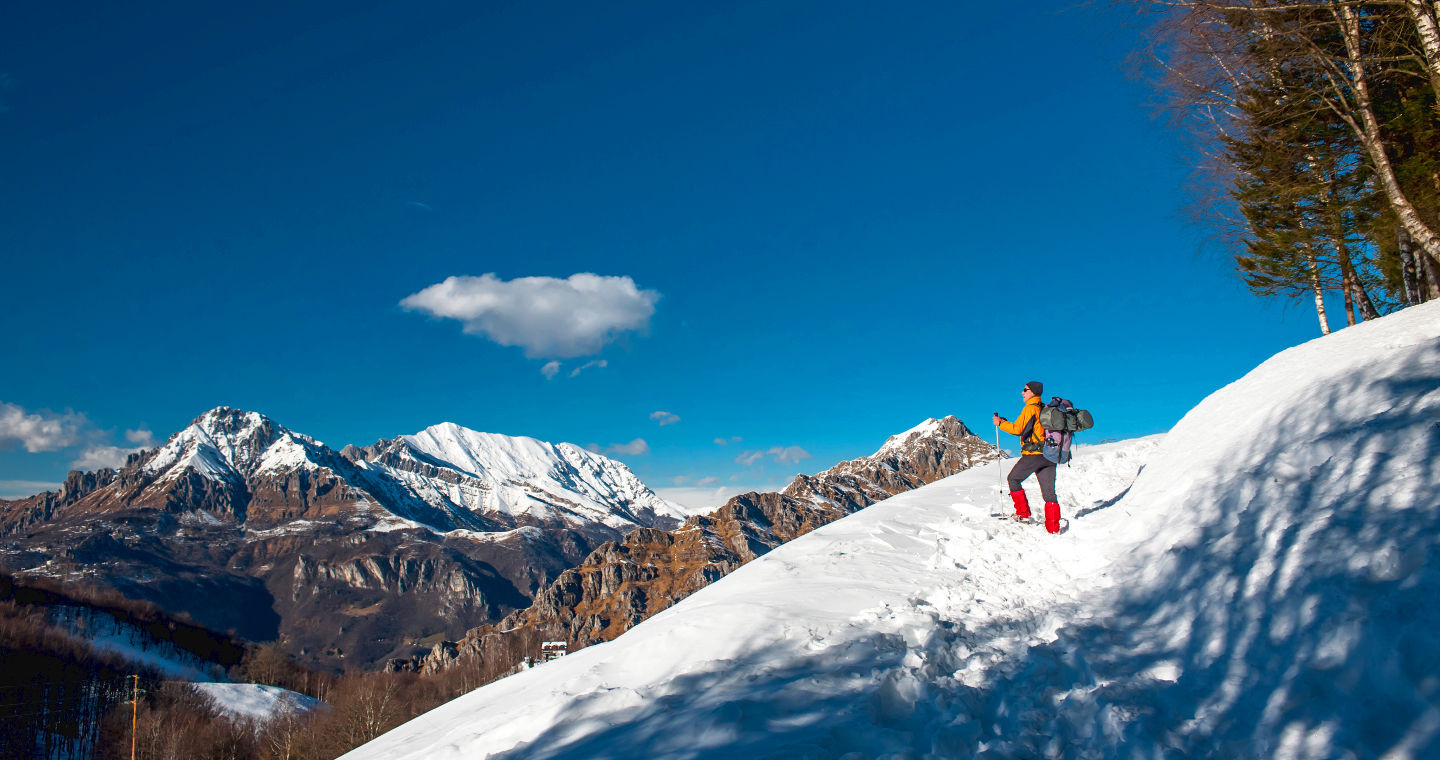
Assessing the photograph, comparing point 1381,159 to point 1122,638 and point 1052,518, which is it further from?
point 1122,638

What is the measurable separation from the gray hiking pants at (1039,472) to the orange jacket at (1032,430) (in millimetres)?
156

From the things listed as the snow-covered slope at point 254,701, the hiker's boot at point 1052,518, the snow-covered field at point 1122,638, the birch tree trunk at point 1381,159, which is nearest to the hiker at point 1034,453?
the hiker's boot at point 1052,518

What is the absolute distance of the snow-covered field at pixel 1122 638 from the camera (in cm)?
498

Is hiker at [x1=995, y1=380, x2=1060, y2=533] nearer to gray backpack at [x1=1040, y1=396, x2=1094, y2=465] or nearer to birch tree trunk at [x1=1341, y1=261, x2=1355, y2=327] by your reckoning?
gray backpack at [x1=1040, y1=396, x2=1094, y2=465]

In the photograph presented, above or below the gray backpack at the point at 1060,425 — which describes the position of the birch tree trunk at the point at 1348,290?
above

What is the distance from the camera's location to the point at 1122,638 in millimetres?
6773

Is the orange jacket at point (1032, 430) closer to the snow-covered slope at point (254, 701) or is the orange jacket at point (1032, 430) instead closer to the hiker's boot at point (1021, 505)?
the hiker's boot at point (1021, 505)

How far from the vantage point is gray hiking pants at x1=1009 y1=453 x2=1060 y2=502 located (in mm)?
12195

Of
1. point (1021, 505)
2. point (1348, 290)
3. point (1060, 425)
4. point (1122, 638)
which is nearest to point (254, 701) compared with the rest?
point (1021, 505)

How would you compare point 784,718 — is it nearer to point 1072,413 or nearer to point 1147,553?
point 1147,553

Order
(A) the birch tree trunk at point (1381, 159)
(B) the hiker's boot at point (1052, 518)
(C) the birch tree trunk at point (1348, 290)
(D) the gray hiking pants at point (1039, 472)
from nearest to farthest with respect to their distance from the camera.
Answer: (B) the hiker's boot at point (1052, 518), (D) the gray hiking pants at point (1039, 472), (A) the birch tree trunk at point (1381, 159), (C) the birch tree trunk at point (1348, 290)

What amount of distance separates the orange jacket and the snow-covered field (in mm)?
1713

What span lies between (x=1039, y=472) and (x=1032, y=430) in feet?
2.62

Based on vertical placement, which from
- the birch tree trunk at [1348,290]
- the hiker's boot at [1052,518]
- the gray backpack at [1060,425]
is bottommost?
the hiker's boot at [1052,518]
